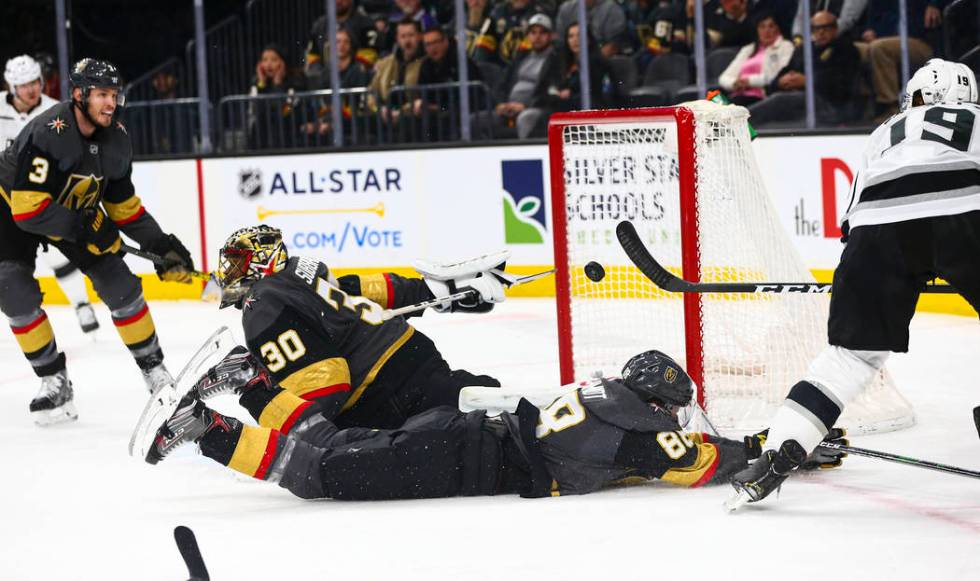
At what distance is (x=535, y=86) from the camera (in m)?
7.46

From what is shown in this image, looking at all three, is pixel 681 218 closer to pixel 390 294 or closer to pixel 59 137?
pixel 390 294

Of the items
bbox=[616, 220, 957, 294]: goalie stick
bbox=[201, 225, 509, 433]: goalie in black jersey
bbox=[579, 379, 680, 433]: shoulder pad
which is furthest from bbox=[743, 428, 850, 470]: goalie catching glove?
bbox=[201, 225, 509, 433]: goalie in black jersey

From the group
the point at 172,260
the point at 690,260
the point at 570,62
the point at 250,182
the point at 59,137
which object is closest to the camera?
the point at 690,260

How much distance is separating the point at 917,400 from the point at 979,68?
8.43 feet

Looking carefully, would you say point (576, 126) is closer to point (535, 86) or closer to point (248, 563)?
point (248, 563)

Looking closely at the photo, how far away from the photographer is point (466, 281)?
12.9 feet

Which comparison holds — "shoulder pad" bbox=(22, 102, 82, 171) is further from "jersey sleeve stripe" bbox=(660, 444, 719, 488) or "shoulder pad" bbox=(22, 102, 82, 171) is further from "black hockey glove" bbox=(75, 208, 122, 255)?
"jersey sleeve stripe" bbox=(660, 444, 719, 488)

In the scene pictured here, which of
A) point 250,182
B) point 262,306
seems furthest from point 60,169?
point 250,182

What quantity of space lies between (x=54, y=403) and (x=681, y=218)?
7.11 feet

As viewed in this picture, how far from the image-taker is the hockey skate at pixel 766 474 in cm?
306

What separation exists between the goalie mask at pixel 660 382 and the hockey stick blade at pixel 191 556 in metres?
1.07

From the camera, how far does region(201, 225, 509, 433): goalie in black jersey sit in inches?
135

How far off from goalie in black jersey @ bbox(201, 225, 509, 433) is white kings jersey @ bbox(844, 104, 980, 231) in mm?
1190

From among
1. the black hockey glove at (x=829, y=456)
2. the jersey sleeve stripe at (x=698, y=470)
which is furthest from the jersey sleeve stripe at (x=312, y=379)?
the black hockey glove at (x=829, y=456)
